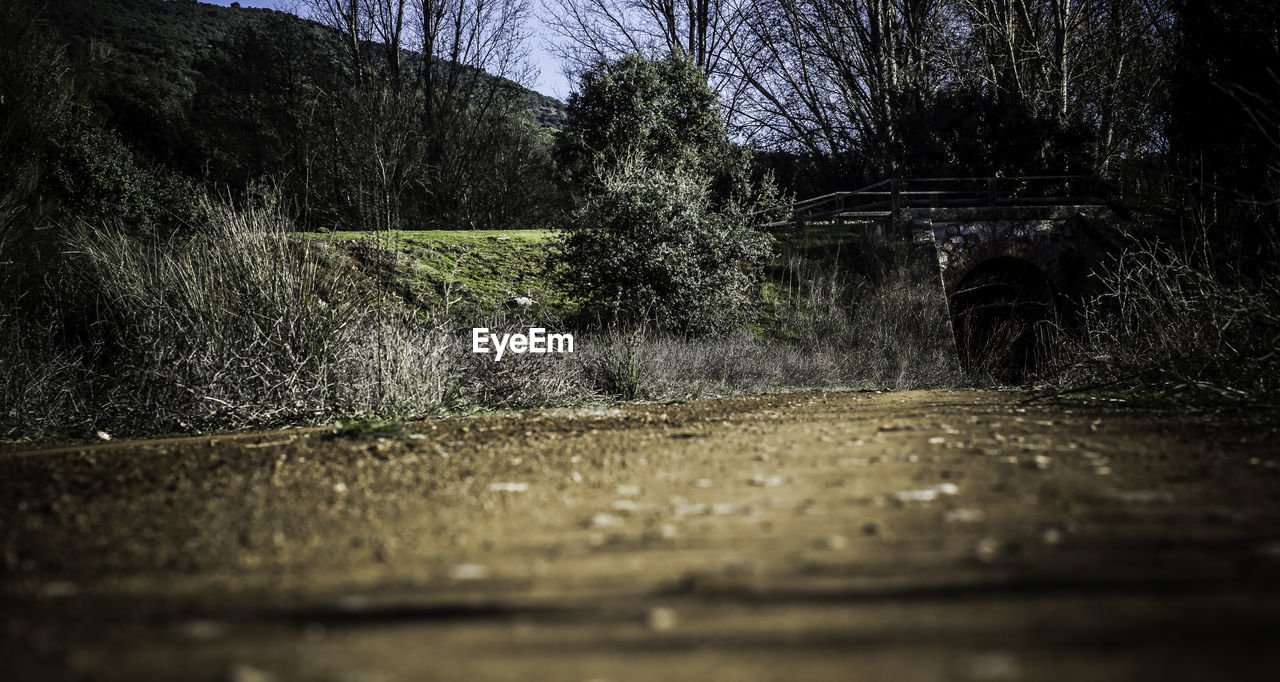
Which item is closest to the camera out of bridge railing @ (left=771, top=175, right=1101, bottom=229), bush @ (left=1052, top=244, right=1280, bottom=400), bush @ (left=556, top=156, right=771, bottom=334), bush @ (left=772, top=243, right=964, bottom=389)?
bush @ (left=1052, top=244, right=1280, bottom=400)

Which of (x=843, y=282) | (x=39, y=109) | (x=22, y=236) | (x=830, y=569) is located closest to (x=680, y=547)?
(x=830, y=569)

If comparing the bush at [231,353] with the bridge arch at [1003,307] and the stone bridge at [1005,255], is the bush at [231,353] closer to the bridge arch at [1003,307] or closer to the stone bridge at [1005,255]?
the stone bridge at [1005,255]

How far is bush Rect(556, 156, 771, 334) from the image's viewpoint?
503 inches

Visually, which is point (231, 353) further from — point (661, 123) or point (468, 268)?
point (661, 123)

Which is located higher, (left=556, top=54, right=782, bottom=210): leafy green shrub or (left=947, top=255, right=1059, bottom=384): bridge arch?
(left=556, top=54, right=782, bottom=210): leafy green shrub

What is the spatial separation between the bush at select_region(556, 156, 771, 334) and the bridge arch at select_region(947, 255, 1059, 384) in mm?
6290

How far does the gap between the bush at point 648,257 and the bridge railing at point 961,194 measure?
4.89m

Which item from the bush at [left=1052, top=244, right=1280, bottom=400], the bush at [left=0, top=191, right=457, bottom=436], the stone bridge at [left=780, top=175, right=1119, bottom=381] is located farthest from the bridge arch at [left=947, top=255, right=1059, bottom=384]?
the bush at [left=0, top=191, right=457, bottom=436]

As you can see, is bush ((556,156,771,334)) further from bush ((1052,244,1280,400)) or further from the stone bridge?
bush ((1052,244,1280,400))

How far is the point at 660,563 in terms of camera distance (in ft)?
6.98

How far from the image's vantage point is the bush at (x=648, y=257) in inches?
503

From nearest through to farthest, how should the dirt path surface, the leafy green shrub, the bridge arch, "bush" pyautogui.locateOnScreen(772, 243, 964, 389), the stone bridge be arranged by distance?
1. the dirt path surface
2. "bush" pyautogui.locateOnScreen(772, 243, 964, 389)
3. the bridge arch
4. the stone bridge
5. the leafy green shrub

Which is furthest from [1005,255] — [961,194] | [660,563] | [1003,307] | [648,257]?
[660,563]

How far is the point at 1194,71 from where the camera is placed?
12023mm
